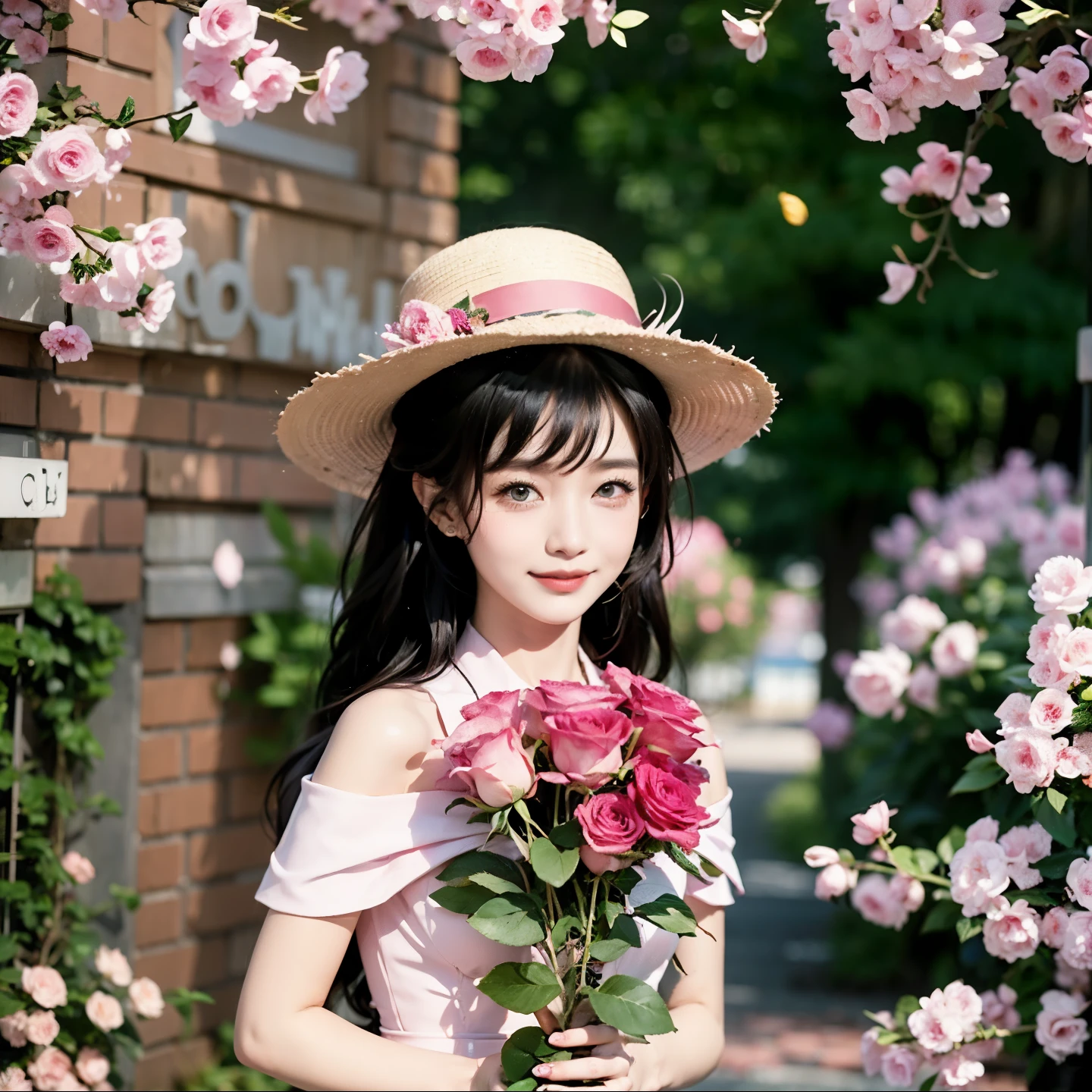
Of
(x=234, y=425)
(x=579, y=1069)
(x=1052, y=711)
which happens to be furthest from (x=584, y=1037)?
(x=234, y=425)

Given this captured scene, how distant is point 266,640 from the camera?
365cm

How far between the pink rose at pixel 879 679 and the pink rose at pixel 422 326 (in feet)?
6.76

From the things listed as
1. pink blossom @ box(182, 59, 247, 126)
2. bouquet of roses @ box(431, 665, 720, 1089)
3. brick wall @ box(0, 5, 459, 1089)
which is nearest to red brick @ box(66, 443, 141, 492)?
brick wall @ box(0, 5, 459, 1089)

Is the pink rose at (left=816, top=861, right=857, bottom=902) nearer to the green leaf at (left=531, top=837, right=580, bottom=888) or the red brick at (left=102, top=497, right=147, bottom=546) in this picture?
the green leaf at (left=531, top=837, right=580, bottom=888)

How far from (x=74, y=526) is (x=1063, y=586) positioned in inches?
80.7

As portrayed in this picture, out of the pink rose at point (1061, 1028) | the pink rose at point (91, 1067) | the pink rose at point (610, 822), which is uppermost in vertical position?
the pink rose at point (610, 822)

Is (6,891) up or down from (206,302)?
down

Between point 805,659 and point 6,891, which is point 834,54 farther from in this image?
point 805,659

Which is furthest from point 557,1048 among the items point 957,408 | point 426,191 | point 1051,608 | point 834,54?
point 957,408

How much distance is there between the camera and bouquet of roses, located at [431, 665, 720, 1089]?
1.83 meters

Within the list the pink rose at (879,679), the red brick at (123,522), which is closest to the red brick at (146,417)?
the red brick at (123,522)

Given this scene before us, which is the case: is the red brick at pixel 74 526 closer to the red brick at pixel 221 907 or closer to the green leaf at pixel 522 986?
the red brick at pixel 221 907

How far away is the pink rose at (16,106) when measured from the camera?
2.20m

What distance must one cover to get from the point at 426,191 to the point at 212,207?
104cm
